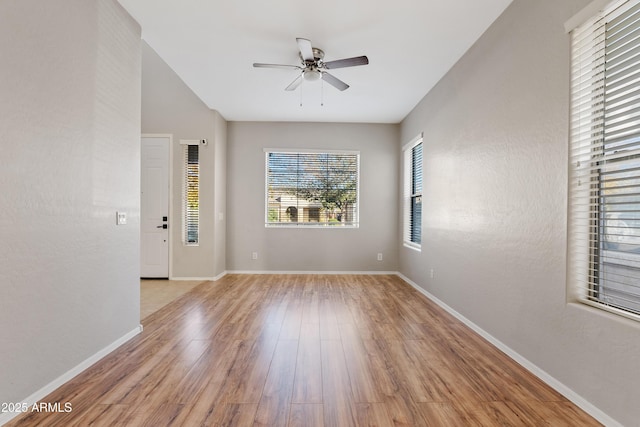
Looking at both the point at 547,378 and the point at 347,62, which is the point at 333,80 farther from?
the point at 547,378

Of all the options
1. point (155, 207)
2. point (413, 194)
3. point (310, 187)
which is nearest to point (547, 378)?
point (413, 194)

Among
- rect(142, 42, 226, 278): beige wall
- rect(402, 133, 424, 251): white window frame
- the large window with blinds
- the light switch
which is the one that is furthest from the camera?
rect(402, 133, 424, 251): white window frame

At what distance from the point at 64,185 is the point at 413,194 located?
4.52 m

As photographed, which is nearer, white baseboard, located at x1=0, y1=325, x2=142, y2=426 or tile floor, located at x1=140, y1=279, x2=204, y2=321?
white baseboard, located at x1=0, y1=325, x2=142, y2=426

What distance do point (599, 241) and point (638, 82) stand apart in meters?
0.83

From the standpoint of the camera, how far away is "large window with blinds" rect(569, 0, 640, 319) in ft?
5.11

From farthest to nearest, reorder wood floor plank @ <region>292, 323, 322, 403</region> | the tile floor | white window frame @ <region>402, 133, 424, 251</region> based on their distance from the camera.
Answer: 1. white window frame @ <region>402, 133, 424, 251</region>
2. the tile floor
3. wood floor plank @ <region>292, 323, 322, 403</region>

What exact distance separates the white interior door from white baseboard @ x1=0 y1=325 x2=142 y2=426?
2.67m

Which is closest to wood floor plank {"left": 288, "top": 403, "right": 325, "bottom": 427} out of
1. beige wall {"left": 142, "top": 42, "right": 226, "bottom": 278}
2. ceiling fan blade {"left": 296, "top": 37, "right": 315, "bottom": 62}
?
ceiling fan blade {"left": 296, "top": 37, "right": 315, "bottom": 62}

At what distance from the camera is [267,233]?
5625 millimetres

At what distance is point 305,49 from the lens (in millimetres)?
2756

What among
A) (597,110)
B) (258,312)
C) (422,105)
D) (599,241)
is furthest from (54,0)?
(422,105)

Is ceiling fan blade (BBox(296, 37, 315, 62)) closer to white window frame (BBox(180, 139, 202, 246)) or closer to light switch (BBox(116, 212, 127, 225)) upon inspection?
light switch (BBox(116, 212, 127, 225))

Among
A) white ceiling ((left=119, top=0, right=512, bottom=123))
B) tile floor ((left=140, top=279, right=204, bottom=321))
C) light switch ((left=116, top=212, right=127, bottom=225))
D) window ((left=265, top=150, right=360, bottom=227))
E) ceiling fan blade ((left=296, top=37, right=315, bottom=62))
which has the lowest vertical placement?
tile floor ((left=140, top=279, right=204, bottom=321))
